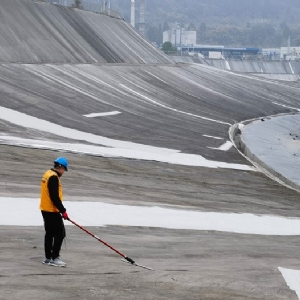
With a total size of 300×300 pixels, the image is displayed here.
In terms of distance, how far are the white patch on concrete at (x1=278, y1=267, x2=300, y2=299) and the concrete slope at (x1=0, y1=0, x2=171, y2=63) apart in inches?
1340

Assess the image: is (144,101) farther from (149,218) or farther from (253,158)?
(149,218)

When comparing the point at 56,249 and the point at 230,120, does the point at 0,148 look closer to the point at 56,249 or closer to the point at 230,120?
the point at 56,249

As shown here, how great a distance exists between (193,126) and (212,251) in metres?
24.8

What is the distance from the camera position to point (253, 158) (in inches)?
1321

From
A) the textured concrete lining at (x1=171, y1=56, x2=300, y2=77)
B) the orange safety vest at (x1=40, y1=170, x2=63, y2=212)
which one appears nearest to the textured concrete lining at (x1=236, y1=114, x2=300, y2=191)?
the orange safety vest at (x1=40, y1=170, x2=63, y2=212)

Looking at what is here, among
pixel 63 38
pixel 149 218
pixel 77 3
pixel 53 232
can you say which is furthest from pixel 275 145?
pixel 77 3

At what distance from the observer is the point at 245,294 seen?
12930 millimetres

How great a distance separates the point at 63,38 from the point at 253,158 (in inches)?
1063

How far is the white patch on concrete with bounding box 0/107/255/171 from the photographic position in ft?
92.0

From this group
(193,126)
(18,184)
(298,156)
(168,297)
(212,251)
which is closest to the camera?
(168,297)

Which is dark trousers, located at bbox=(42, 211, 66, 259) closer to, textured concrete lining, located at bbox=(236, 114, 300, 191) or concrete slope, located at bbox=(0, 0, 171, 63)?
textured concrete lining, located at bbox=(236, 114, 300, 191)

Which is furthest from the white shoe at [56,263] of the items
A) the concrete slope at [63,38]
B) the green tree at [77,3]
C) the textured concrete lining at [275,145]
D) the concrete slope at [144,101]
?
the green tree at [77,3]

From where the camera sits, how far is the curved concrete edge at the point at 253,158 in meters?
28.6

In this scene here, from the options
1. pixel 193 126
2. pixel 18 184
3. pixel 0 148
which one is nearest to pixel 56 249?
pixel 18 184
